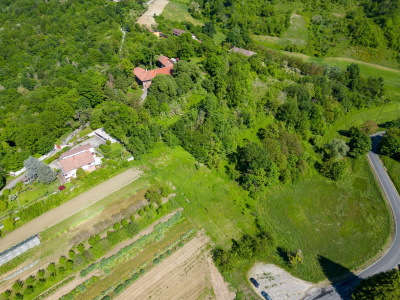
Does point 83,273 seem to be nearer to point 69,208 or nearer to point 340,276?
point 69,208

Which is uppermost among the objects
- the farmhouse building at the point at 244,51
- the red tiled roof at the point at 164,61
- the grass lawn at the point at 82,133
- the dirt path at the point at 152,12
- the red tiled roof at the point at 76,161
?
the dirt path at the point at 152,12

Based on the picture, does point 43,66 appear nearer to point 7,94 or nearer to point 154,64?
point 7,94

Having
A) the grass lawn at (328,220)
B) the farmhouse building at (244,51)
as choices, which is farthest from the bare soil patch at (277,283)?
the farmhouse building at (244,51)

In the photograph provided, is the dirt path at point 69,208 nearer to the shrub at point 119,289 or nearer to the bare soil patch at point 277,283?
the shrub at point 119,289

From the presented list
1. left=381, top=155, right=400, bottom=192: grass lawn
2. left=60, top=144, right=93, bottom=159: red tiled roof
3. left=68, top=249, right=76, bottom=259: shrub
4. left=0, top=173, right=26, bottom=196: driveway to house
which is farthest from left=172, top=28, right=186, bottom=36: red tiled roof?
left=68, top=249, right=76, bottom=259: shrub

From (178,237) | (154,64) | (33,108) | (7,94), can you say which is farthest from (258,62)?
(7,94)

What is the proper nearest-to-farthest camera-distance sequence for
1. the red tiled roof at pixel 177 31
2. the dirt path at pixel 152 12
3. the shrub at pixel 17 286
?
the shrub at pixel 17 286 < the red tiled roof at pixel 177 31 < the dirt path at pixel 152 12
